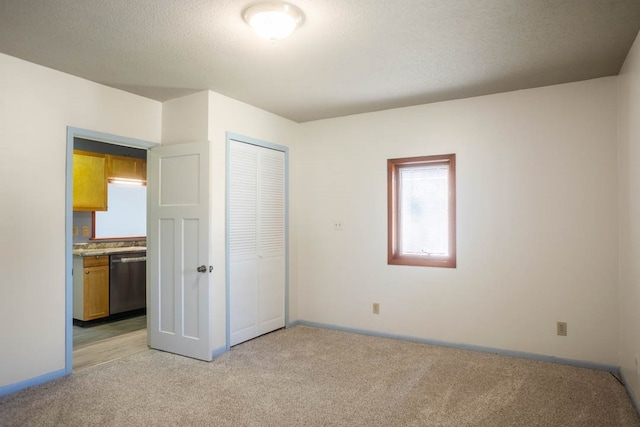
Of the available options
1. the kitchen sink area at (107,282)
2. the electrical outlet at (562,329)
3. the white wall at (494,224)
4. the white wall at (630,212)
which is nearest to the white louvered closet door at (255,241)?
the white wall at (494,224)

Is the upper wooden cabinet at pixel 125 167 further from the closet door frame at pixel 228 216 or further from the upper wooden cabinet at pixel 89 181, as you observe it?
the closet door frame at pixel 228 216

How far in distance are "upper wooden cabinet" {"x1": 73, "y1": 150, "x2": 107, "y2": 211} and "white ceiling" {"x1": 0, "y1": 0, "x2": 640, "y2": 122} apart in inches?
79.8

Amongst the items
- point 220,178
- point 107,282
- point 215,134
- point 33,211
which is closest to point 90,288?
point 107,282

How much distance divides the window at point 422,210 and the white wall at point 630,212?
1.33 meters

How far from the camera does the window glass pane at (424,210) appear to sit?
4.11m

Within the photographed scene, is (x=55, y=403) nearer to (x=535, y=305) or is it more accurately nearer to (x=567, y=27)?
(x=535, y=305)

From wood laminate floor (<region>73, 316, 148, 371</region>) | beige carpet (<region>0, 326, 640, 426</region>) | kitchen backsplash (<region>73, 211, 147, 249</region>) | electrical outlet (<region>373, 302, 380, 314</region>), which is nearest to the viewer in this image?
beige carpet (<region>0, 326, 640, 426</region>)

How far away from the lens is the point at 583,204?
134 inches

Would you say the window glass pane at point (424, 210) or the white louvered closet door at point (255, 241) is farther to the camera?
the window glass pane at point (424, 210)

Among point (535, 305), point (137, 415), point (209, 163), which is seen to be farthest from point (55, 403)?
point (535, 305)

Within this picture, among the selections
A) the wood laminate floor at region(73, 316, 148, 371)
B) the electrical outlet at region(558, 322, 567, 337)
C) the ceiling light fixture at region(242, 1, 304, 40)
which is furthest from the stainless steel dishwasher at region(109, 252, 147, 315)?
the electrical outlet at region(558, 322, 567, 337)

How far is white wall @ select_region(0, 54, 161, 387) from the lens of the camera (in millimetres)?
2908

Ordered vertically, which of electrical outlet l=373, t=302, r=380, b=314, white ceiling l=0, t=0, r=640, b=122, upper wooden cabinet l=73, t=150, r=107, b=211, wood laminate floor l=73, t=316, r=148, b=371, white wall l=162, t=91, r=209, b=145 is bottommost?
wood laminate floor l=73, t=316, r=148, b=371

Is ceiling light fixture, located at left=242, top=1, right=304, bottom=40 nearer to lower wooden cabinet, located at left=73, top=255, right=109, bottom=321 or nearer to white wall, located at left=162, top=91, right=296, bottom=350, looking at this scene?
white wall, located at left=162, top=91, right=296, bottom=350
